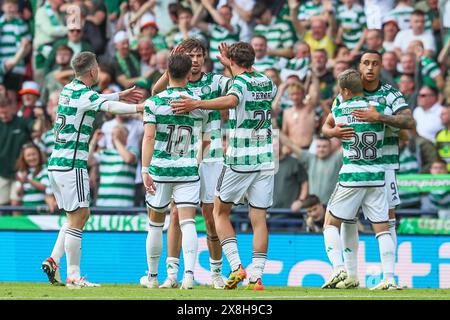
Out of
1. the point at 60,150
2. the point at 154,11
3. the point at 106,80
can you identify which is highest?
the point at 154,11

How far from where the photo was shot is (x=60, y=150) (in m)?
13.3

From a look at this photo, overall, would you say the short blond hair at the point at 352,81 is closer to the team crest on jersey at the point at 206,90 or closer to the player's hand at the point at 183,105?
the team crest on jersey at the point at 206,90

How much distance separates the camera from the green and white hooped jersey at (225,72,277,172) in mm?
13055

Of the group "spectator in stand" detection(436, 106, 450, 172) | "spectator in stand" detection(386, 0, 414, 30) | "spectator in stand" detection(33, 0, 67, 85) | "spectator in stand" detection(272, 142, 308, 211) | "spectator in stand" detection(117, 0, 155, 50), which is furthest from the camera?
"spectator in stand" detection(33, 0, 67, 85)

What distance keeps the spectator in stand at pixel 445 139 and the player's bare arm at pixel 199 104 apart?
241 inches

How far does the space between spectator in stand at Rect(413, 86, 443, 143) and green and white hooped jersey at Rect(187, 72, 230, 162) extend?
18.4 feet

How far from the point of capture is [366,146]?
13266 mm

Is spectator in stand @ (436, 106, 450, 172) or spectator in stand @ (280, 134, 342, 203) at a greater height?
spectator in stand @ (436, 106, 450, 172)

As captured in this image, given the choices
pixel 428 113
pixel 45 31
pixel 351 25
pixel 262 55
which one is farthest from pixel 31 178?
pixel 428 113

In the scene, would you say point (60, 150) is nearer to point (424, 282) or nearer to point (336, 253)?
point (336, 253)

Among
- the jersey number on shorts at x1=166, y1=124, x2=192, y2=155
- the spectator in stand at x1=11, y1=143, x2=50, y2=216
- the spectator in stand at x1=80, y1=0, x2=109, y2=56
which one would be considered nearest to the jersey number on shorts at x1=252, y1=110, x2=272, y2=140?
the jersey number on shorts at x1=166, y1=124, x2=192, y2=155

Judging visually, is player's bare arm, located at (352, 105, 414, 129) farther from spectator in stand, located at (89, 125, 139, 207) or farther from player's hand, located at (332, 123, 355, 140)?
spectator in stand, located at (89, 125, 139, 207)

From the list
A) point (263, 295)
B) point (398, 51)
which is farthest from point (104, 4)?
point (263, 295)

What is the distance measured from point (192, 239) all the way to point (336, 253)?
1708 millimetres
